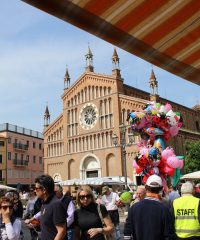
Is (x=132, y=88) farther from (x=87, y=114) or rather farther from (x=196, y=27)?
(x=196, y=27)

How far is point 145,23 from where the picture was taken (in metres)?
2.39

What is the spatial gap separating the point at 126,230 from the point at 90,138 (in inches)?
1478

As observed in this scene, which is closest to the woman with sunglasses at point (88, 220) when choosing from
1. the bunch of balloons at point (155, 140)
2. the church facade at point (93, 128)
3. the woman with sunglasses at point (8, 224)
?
the woman with sunglasses at point (8, 224)

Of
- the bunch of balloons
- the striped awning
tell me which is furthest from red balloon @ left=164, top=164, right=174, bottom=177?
the striped awning

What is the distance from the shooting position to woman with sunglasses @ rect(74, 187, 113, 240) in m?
4.45

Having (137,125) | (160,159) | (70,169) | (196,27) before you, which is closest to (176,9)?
(196,27)

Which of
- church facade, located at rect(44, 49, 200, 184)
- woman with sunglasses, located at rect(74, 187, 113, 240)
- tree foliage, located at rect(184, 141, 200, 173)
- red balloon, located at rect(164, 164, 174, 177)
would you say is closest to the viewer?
woman with sunglasses, located at rect(74, 187, 113, 240)

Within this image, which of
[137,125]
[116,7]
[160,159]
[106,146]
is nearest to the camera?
[116,7]

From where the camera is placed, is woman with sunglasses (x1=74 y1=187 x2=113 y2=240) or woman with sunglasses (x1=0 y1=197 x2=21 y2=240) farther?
woman with sunglasses (x1=74 y1=187 x2=113 y2=240)

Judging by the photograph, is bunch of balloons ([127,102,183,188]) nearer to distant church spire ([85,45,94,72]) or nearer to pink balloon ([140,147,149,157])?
pink balloon ([140,147,149,157])

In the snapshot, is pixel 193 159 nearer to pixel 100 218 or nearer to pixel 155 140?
pixel 155 140

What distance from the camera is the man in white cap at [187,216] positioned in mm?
5129

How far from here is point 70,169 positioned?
142ft

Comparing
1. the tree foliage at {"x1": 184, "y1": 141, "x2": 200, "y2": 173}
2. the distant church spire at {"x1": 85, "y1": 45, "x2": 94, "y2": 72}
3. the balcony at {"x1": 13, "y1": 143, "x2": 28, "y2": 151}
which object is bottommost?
the tree foliage at {"x1": 184, "y1": 141, "x2": 200, "y2": 173}
